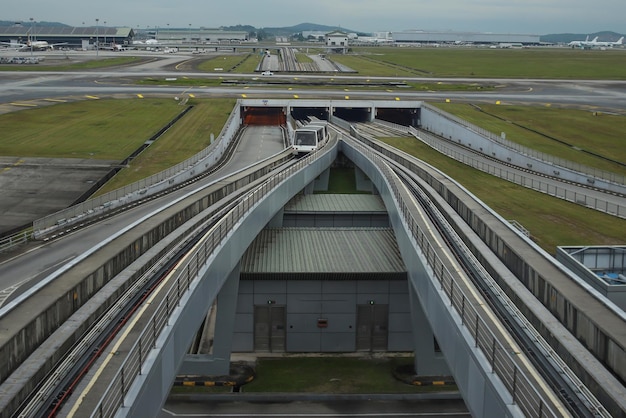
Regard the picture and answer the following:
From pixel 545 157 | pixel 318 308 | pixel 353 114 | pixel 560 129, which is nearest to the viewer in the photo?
pixel 318 308

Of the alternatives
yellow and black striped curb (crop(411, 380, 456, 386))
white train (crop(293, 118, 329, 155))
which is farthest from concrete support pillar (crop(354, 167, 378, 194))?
yellow and black striped curb (crop(411, 380, 456, 386))

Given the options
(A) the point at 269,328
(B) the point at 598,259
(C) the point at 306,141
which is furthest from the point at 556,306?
(C) the point at 306,141

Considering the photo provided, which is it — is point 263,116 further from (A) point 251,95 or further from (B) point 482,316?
(B) point 482,316

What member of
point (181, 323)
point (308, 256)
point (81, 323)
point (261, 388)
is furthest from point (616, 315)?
point (308, 256)

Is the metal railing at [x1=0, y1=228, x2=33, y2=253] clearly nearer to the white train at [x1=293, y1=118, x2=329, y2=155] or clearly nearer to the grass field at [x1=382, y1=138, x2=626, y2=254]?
the white train at [x1=293, y1=118, x2=329, y2=155]

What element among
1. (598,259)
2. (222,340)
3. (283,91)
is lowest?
(222,340)

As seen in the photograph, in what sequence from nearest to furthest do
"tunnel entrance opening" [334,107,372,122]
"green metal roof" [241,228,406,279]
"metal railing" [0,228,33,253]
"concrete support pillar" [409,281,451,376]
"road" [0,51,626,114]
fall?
"concrete support pillar" [409,281,451,376], "metal railing" [0,228,33,253], "green metal roof" [241,228,406,279], "tunnel entrance opening" [334,107,372,122], "road" [0,51,626,114]

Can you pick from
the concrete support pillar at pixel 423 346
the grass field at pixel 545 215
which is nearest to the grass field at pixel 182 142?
the grass field at pixel 545 215
